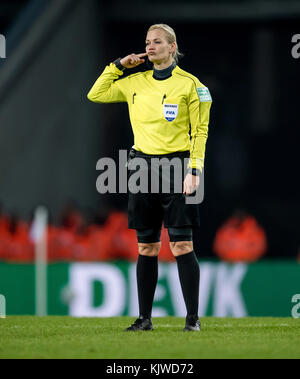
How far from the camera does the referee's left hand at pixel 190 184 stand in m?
5.58

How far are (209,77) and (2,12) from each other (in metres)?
3.82

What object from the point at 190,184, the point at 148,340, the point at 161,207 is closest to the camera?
the point at 148,340

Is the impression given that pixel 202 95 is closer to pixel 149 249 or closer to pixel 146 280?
pixel 149 249

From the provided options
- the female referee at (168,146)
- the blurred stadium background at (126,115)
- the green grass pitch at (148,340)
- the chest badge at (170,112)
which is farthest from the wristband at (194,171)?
the blurred stadium background at (126,115)

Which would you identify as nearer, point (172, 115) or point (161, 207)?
point (172, 115)

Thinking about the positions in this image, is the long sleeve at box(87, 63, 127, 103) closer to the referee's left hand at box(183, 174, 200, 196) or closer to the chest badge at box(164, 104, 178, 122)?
the chest badge at box(164, 104, 178, 122)

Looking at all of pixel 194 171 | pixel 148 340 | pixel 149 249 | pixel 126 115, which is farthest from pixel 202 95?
pixel 126 115

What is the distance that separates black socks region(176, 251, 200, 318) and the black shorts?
0.69 feet

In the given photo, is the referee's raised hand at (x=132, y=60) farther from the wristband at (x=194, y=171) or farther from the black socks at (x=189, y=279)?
the black socks at (x=189, y=279)

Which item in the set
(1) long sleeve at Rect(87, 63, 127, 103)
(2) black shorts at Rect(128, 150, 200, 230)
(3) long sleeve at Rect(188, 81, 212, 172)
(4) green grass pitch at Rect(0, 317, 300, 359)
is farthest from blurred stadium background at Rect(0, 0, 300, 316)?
(3) long sleeve at Rect(188, 81, 212, 172)

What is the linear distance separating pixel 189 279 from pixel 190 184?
0.57 metres

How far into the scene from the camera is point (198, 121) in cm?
567

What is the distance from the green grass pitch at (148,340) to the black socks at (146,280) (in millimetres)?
166
